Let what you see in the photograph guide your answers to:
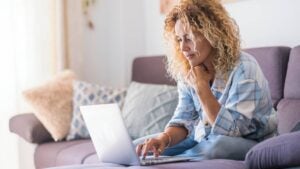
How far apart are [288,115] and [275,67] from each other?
0.89 feet

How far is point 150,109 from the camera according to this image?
251cm

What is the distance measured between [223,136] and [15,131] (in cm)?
151

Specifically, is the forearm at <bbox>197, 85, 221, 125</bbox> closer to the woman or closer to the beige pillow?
the woman

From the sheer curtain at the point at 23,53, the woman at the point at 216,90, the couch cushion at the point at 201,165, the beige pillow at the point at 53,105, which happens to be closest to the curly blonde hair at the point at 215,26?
the woman at the point at 216,90

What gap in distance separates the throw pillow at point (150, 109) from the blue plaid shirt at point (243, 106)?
2.26ft

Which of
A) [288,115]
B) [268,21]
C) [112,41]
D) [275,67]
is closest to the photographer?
[288,115]

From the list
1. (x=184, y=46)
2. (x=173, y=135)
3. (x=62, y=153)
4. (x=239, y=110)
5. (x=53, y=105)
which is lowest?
(x=62, y=153)

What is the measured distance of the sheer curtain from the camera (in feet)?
9.70

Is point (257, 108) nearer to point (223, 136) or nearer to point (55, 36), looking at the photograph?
point (223, 136)

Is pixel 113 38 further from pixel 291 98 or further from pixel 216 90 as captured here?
pixel 216 90

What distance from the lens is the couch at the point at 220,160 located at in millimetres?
1562

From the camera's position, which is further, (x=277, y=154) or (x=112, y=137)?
(x=112, y=137)

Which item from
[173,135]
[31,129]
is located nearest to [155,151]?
Answer: [173,135]

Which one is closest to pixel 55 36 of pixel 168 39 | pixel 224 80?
pixel 168 39
